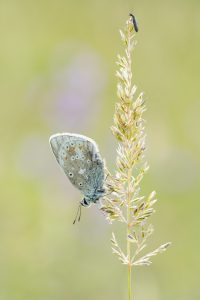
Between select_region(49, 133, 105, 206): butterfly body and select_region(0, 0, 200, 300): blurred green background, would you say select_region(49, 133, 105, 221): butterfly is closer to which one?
select_region(49, 133, 105, 206): butterfly body

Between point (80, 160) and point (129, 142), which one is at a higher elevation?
point (80, 160)

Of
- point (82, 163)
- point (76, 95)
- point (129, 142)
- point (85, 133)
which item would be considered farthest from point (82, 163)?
point (76, 95)

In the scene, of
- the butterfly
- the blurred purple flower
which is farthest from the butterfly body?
the blurred purple flower

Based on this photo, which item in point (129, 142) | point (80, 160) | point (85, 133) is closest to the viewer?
point (129, 142)

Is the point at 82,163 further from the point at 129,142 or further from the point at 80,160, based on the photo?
the point at 129,142

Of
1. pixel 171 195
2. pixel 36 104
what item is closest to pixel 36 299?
Answer: pixel 171 195

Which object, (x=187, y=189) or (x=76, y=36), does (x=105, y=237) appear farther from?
(x=76, y=36)
